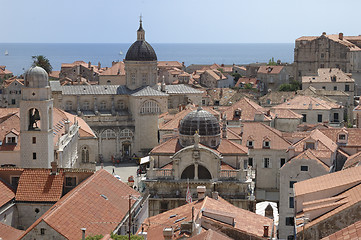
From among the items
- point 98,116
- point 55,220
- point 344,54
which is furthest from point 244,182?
point 344,54

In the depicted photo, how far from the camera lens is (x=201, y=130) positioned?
46562 mm

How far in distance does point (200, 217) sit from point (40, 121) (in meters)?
19.5

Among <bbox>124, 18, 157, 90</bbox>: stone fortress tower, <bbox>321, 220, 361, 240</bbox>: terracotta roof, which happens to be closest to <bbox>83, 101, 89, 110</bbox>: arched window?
<bbox>124, 18, 157, 90</bbox>: stone fortress tower

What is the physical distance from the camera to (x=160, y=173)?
44906mm

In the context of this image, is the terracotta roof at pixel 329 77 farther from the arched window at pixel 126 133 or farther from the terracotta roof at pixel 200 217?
the terracotta roof at pixel 200 217

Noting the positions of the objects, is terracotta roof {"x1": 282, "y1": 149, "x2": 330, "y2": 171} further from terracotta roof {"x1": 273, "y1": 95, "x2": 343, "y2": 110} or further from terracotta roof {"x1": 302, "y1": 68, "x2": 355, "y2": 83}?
terracotta roof {"x1": 302, "y1": 68, "x2": 355, "y2": 83}

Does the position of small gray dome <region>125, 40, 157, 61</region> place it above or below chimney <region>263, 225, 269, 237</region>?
above

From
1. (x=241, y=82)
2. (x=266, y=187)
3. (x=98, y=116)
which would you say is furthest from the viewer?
(x=241, y=82)

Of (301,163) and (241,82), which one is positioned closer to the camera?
(301,163)

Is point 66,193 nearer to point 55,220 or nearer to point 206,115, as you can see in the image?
point 55,220

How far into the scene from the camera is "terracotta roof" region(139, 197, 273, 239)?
29125 millimetres

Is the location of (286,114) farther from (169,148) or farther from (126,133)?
(169,148)

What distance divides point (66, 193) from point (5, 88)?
6881 cm

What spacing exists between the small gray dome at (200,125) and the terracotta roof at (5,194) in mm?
14443
